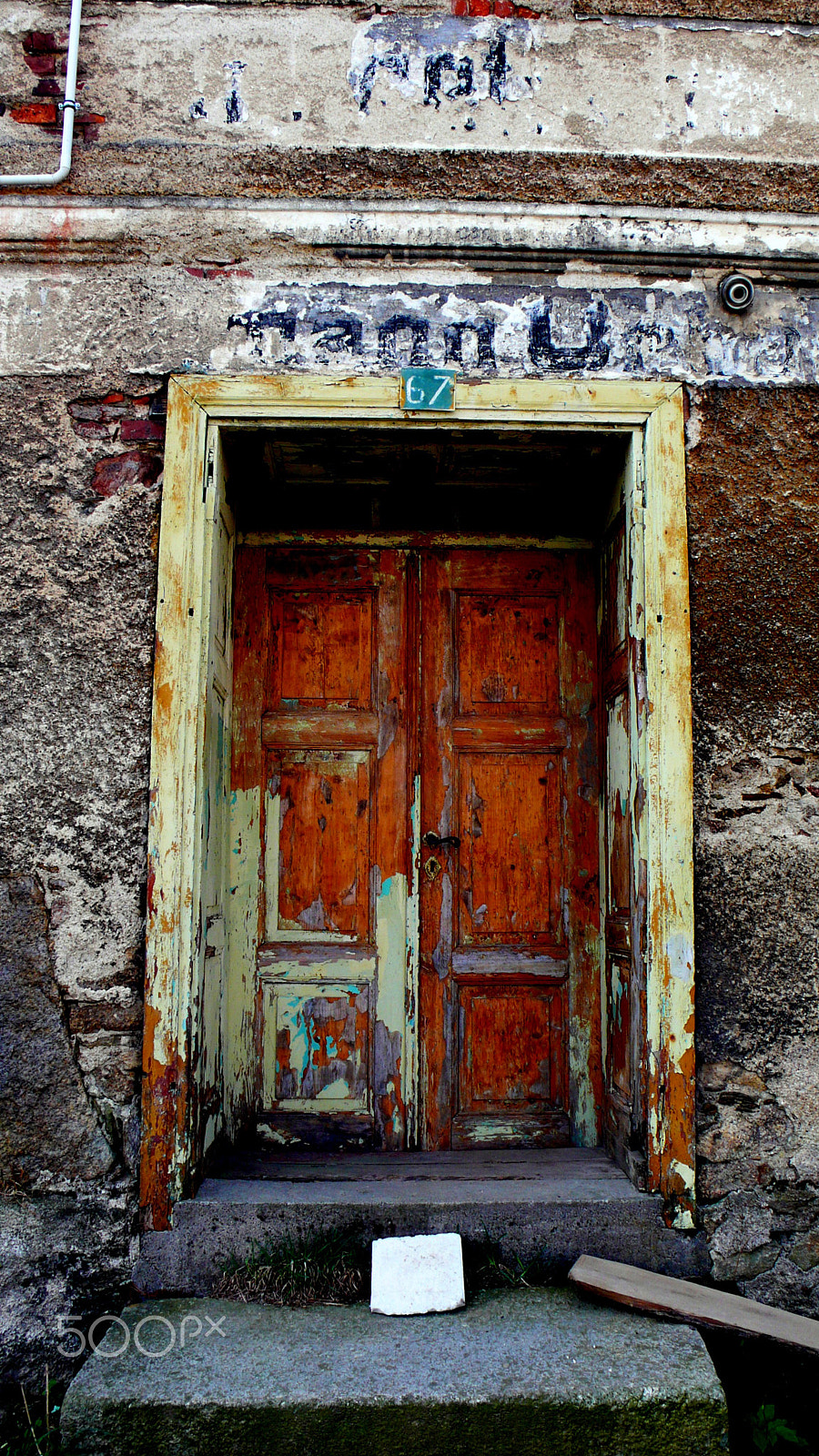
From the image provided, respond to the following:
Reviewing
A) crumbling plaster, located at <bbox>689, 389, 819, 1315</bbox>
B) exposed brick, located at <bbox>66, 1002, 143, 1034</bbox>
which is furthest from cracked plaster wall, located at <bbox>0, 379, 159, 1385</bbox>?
crumbling plaster, located at <bbox>689, 389, 819, 1315</bbox>

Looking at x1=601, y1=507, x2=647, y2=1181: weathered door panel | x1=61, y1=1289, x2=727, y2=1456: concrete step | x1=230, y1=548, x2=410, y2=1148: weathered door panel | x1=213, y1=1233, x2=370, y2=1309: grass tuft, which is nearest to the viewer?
x1=61, y1=1289, x2=727, y2=1456: concrete step

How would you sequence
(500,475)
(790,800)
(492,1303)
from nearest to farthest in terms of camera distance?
(492,1303) → (790,800) → (500,475)

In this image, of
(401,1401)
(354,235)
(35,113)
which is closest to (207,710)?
(354,235)

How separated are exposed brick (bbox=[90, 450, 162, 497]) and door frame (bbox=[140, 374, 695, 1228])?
63 mm

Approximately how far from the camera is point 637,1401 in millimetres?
1943

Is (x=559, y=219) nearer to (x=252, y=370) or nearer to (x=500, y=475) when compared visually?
(x=500, y=475)

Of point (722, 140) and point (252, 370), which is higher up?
point (722, 140)

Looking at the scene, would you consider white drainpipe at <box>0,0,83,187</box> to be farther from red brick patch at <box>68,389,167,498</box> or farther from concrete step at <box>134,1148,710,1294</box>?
concrete step at <box>134,1148,710,1294</box>

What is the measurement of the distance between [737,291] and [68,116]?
78.9 inches

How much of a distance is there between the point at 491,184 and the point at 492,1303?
122 inches

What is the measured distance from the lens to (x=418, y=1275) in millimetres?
2262

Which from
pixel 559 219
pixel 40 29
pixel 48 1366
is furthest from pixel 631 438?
pixel 48 1366

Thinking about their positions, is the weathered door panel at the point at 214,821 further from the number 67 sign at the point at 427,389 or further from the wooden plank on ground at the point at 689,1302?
the wooden plank on ground at the point at 689,1302

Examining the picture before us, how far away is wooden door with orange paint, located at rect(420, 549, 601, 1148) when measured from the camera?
2906mm
